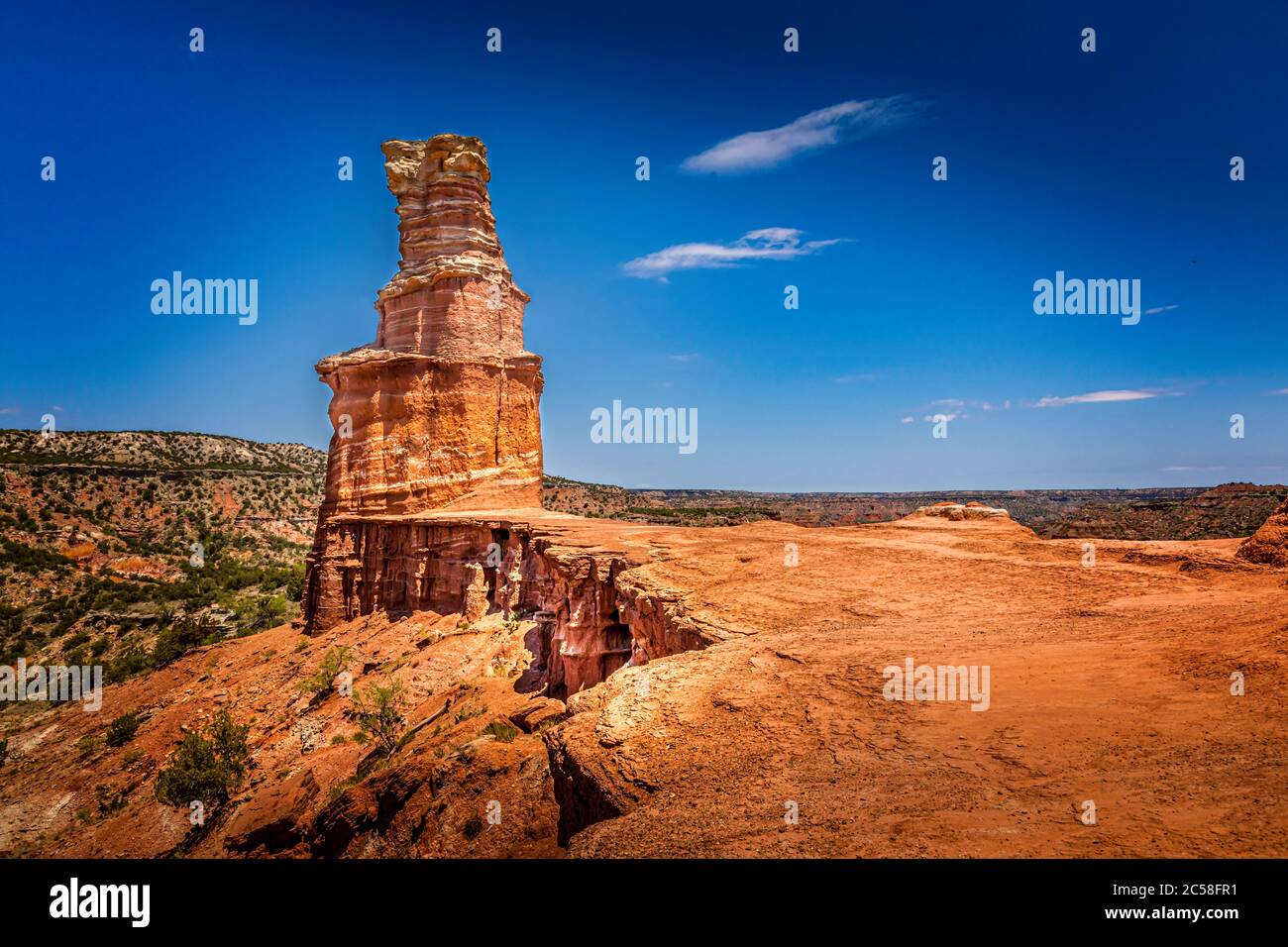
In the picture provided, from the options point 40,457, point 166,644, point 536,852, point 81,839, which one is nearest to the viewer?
point 536,852

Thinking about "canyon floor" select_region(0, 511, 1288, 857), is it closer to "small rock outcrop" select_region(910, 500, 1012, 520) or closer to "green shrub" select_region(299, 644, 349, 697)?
"small rock outcrop" select_region(910, 500, 1012, 520)

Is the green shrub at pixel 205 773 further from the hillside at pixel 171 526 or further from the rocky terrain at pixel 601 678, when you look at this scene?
the hillside at pixel 171 526

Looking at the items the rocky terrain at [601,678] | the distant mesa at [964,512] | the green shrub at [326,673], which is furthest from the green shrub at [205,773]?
the distant mesa at [964,512]

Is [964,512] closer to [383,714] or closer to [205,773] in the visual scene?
[383,714]

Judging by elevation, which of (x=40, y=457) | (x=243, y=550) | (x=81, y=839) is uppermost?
(x=40, y=457)

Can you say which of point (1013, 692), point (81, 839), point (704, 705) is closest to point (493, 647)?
point (81, 839)
